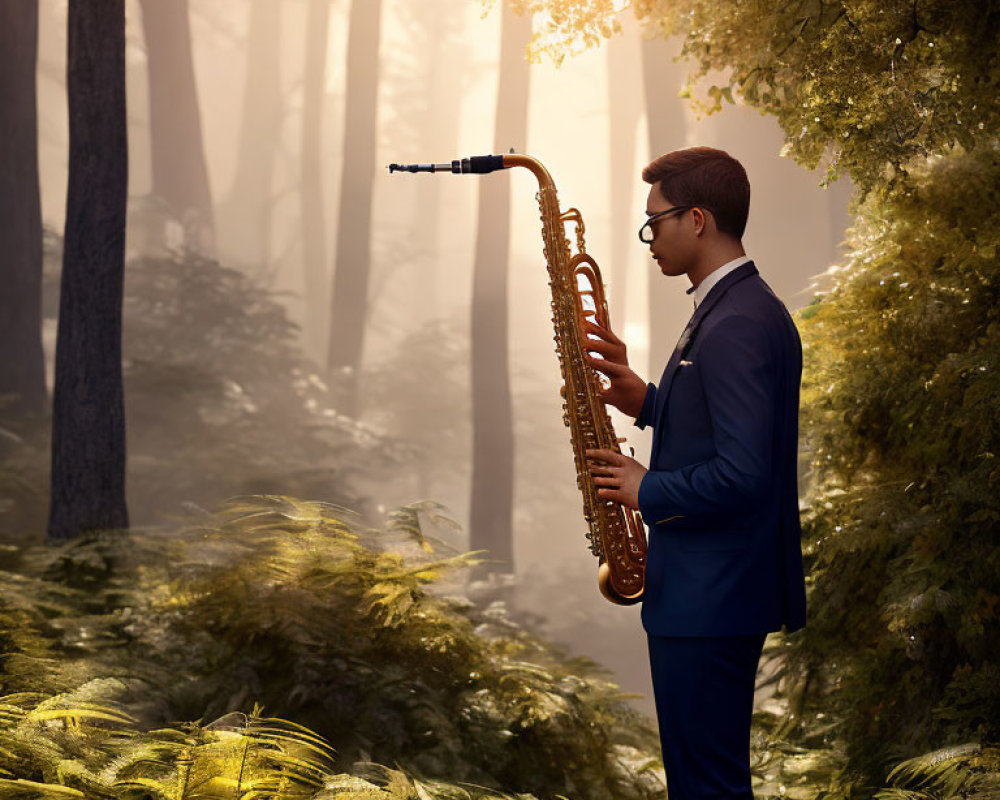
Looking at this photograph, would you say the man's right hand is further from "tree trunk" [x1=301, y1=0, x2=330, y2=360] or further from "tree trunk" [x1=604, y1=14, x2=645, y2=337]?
"tree trunk" [x1=604, y1=14, x2=645, y2=337]

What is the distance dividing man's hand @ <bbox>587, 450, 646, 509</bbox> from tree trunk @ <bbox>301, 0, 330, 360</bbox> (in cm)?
2879

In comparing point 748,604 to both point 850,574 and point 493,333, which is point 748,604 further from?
point 493,333

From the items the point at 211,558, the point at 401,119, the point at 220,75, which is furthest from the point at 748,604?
Answer: the point at 220,75

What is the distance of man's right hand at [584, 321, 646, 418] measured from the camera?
3.42 metres

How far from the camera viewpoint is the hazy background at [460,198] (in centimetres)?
2209

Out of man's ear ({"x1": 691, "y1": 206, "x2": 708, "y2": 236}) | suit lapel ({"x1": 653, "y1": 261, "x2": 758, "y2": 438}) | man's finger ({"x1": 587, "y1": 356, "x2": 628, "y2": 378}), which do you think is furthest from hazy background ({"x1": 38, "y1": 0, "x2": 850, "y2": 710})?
suit lapel ({"x1": 653, "y1": 261, "x2": 758, "y2": 438})

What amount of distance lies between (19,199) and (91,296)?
6339 mm

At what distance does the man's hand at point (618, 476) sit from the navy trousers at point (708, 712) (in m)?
0.48

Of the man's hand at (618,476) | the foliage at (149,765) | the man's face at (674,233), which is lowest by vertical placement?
the foliage at (149,765)

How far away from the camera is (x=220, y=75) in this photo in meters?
48.2

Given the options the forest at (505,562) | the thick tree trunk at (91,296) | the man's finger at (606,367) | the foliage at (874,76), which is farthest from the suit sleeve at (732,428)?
the thick tree trunk at (91,296)

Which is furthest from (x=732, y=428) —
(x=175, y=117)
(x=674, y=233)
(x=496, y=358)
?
(x=175, y=117)

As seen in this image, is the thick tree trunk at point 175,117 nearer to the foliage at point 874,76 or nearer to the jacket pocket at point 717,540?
the foliage at point 874,76

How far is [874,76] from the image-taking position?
454 centimetres
